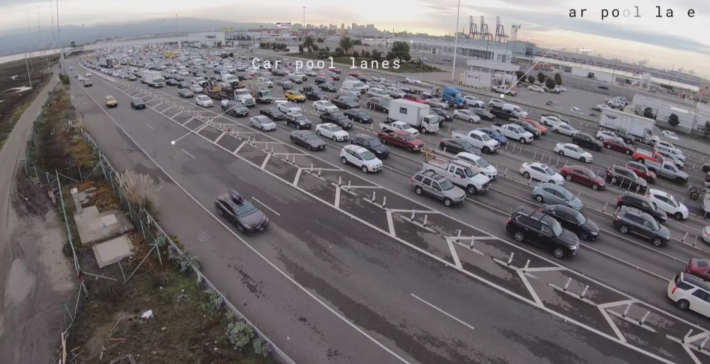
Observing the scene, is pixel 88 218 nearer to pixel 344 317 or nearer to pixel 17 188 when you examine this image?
pixel 17 188

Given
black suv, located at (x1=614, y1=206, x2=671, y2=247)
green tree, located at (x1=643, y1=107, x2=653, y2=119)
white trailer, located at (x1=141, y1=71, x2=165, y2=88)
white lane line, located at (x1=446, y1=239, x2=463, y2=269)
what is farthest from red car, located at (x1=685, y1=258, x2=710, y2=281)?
white trailer, located at (x1=141, y1=71, x2=165, y2=88)

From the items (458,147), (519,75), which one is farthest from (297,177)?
(519,75)

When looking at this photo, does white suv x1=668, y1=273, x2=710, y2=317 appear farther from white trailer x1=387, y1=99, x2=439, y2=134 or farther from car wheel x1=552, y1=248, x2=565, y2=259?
white trailer x1=387, y1=99, x2=439, y2=134

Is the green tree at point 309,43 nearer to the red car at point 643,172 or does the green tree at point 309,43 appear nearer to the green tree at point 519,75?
the green tree at point 519,75

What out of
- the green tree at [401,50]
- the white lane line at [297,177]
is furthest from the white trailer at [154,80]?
the green tree at [401,50]

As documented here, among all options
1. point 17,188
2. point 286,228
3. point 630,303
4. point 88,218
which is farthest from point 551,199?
point 17,188

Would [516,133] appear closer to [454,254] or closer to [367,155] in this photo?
[367,155]
